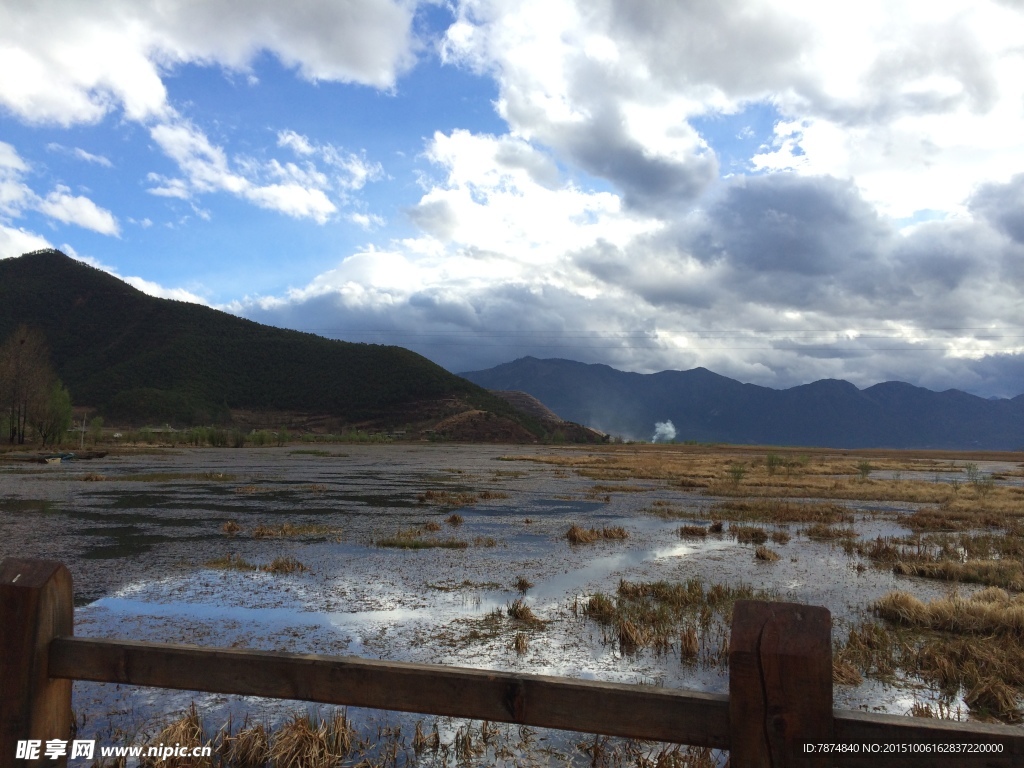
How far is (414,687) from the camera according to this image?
3.17 meters

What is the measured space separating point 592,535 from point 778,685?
1730 centimetres

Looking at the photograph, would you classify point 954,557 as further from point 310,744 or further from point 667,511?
point 310,744

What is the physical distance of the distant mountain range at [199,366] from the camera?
138250 millimetres

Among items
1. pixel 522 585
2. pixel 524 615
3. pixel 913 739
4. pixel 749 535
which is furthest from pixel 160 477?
pixel 913 739

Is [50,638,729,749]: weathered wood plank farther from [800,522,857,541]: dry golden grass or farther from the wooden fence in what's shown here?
[800,522,857,541]: dry golden grass

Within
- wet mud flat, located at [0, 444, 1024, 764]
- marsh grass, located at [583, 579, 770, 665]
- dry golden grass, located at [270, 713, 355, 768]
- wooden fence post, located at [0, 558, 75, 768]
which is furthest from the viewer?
marsh grass, located at [583, 579, 770, 665]

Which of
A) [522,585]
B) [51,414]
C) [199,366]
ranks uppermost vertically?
[199,366]

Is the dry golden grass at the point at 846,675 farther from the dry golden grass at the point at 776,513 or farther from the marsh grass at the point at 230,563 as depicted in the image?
the dry golden grass at the point at 776,513

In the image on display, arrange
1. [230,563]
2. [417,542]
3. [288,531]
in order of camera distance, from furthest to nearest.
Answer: [288,531] < [417,542] < [230,563]

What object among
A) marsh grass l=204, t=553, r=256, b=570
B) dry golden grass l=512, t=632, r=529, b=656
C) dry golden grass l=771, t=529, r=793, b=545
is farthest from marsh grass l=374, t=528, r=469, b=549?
dry golden grass l=771, t=529, r=793, b=545

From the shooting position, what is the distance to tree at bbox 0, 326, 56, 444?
75000 millimetres

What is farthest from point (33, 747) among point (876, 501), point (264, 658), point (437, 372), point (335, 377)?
point (437, 372)

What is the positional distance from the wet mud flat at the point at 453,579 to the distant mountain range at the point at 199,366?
385ft

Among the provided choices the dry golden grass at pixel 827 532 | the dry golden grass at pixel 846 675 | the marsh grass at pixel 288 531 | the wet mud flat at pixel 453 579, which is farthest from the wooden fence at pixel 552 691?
the dry golden grass at pixel 827 532
